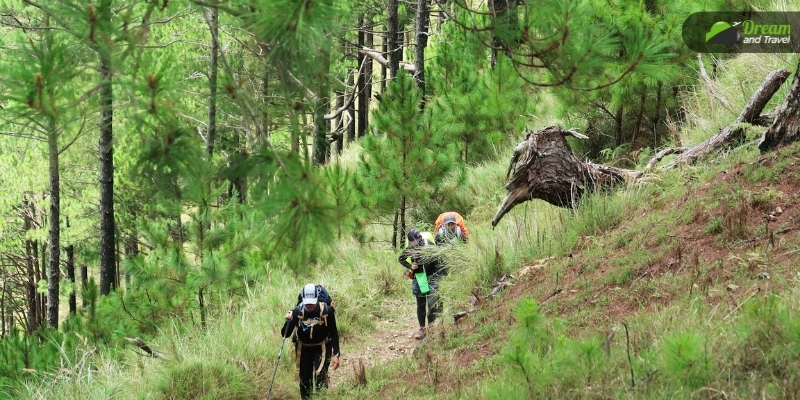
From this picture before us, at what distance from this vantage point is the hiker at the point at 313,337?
20.6 feet

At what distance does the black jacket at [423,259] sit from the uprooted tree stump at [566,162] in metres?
0.88

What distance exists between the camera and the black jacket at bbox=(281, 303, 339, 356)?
20.7 feet

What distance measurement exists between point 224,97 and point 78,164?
610 inches

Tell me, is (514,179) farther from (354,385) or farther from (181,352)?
(181,352)

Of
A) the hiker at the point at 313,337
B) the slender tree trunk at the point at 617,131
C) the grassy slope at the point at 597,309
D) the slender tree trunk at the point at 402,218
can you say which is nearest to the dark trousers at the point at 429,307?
the grassy slope at the point at 597,309

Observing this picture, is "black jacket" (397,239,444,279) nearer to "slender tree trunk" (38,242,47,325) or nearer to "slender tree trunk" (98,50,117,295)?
"slender tree trunk" (98,50,117,295)

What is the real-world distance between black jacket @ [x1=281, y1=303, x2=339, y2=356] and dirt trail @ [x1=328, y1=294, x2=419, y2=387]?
549 millimetres

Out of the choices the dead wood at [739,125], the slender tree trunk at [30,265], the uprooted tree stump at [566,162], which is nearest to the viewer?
the dead wood at [739,125]

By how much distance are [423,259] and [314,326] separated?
1.79 meters

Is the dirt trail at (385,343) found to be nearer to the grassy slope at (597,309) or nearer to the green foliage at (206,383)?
the grassy slope at (597,309)

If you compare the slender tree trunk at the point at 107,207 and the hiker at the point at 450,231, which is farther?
the slender tree trunk at the point at 107,207

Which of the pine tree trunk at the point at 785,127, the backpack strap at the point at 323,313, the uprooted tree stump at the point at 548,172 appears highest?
the pine tree trunk at the point at 785,127

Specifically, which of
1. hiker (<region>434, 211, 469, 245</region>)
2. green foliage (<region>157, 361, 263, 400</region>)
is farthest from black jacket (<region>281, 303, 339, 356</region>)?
hiker (<region>434, 211, 469, 245</region>)

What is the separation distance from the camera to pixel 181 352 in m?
6.84
